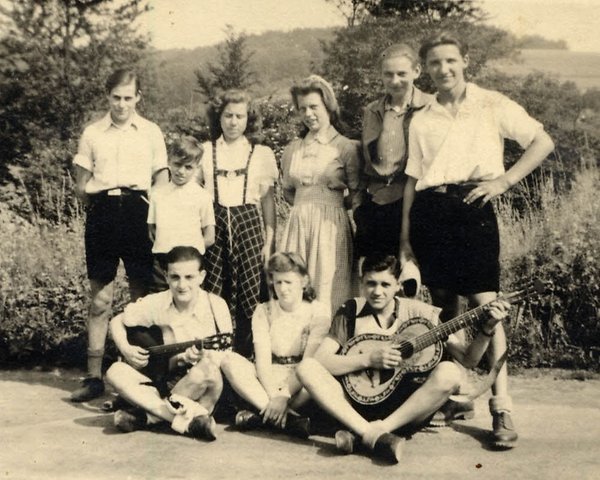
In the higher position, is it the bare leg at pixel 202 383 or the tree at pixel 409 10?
the tree at pixel 409 10

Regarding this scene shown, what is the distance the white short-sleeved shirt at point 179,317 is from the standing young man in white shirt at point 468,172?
1204 millimetres

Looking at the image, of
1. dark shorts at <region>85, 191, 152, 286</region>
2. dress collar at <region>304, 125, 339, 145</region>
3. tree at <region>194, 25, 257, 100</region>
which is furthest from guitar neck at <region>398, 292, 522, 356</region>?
→ tree at <region>194, 25, 257, 100</region>

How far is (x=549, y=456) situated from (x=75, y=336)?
Answer: 362cm

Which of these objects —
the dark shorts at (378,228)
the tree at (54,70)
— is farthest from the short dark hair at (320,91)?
the tree at (54,70)

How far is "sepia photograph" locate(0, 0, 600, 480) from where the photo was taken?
3430 millimetres

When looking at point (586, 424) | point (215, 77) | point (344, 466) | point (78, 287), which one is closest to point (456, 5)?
point (215, 77)

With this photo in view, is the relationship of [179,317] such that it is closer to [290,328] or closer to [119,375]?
[119,375]

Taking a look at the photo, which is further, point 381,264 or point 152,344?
point 152,344

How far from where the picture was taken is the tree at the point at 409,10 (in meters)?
12.6

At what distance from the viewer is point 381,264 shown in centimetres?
364

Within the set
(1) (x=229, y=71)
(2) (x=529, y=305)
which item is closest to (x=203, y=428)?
(2) (x=529, y=305)

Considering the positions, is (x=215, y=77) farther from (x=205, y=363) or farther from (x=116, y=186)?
(x=205, y=363)

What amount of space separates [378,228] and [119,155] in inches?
63.3

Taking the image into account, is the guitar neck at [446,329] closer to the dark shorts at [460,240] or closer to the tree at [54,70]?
the dark shorts at [460,240]
